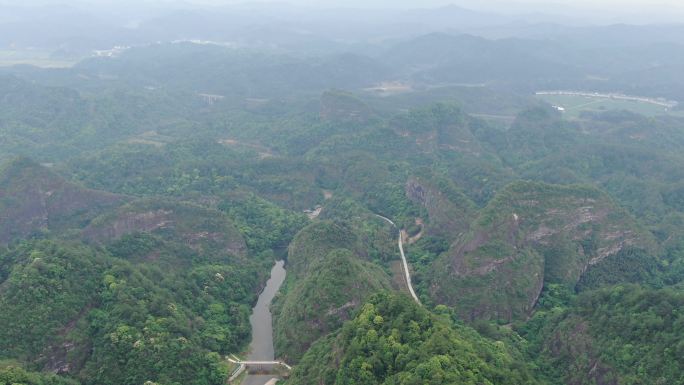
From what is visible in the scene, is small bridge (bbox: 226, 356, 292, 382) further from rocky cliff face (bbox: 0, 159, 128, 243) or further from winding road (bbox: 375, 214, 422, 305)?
rocky cliff face (bbox: 0, 159, 128, 243)

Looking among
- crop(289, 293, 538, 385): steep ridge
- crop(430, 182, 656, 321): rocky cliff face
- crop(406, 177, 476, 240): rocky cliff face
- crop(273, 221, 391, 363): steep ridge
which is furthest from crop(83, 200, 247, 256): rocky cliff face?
crop(430, 182, 656, 321): rocky cliff face

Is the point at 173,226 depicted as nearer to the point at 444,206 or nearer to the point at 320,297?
the point at 320,297

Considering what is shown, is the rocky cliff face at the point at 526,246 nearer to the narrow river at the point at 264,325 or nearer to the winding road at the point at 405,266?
the winding road at the point at 405,266

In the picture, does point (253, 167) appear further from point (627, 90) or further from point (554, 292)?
point (627, 90)

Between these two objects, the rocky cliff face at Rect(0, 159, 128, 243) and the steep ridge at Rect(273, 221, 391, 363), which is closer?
the steep ridge at Rect(273, 221, 391, 363)

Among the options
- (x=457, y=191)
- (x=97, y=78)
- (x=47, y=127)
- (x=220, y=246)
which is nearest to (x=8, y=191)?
(x=220, y=246)

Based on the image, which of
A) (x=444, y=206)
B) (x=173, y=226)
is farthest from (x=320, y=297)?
(x=444, y=206)
